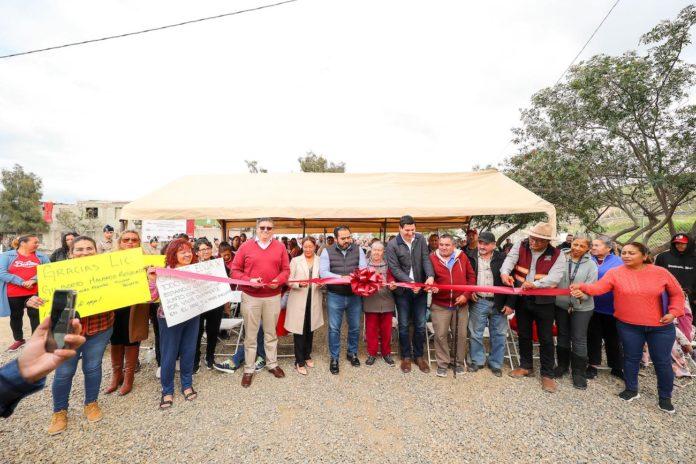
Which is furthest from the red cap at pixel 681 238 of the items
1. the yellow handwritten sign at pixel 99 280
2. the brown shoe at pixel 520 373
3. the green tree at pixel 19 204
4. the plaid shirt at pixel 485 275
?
the green tree at pixel 19 204

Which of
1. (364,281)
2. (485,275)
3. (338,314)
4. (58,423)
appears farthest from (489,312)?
(58,423)

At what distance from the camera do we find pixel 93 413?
122 inches

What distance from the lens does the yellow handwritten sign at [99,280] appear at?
272 centimetres

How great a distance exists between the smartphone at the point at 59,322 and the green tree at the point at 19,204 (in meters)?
41.7

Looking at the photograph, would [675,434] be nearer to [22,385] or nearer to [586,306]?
[586,306]

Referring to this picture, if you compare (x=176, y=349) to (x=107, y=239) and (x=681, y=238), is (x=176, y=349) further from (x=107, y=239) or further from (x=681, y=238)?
(x=681, y=238)

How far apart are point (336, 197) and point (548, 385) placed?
14.0 ft

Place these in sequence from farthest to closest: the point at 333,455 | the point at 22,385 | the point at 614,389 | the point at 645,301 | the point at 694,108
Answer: the point at 694,108 < the point at 614,389 < the point at 645,301 < the point at 333,455 < the point at 22,385

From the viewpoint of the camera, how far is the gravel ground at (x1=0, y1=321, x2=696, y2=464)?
2.69m

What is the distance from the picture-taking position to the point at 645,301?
3.33 m

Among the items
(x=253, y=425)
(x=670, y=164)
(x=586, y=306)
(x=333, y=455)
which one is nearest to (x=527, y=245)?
(x=586, y=306)

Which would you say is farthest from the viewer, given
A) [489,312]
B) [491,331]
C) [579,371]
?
[491,331]

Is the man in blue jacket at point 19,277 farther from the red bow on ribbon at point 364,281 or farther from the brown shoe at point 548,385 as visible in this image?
the brown shoe at point 548,385

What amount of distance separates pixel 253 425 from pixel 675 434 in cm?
431
